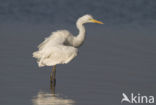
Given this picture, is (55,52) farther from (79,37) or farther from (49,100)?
(79,37)

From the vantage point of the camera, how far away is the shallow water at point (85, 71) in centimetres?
1334

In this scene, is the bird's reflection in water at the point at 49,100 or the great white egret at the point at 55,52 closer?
the bird's reflection in water at the point at 49,100

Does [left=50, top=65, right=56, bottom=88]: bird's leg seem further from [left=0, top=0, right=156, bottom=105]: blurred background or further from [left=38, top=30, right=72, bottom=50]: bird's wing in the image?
[left=38, top=30, right=72, bottom=50]: bird's wing

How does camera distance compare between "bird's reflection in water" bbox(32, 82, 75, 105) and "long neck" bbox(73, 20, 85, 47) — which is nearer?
"bird's reflection in water" bbox(32, 82, 75, 105)

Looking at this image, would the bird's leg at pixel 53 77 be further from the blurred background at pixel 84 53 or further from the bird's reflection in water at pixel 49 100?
the bird's reflection in water at pixel 49 100

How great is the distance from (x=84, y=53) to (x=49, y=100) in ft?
17.7

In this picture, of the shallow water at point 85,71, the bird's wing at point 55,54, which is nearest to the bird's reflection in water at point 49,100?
the shallow water at point 85,71

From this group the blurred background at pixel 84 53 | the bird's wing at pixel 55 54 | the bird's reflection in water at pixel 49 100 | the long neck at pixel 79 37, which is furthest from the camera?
the long neck at pixel 79 37

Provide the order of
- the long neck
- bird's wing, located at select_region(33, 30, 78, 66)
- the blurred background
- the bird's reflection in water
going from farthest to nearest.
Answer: the long neck < bird's wing, located at select_region(33, 30, 78, 66) < the blurred background < the bird's reflection in water

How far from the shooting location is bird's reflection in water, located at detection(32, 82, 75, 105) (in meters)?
12.8

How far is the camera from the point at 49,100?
13039 millimetres

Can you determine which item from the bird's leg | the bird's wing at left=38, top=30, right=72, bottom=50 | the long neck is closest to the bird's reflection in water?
the bird's leg

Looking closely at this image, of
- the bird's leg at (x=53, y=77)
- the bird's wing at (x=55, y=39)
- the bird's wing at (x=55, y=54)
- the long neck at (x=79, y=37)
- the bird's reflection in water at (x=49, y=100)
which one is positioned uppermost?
the long neck at (x=79, y=37)

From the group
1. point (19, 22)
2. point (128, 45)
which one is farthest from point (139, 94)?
point (19, 22)
